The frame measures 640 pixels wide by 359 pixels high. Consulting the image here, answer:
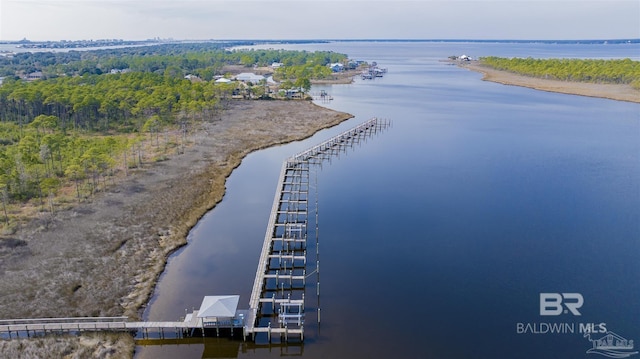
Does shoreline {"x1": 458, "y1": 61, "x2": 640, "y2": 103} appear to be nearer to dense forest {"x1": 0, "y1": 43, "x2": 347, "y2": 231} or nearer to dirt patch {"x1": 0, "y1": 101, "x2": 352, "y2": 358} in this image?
dense forest {"x1": 0, "y1": 43, "x2": 347, "y2": 231}

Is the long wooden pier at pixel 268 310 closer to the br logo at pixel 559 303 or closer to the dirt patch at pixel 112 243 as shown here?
the dirt patch at pixel 112 243

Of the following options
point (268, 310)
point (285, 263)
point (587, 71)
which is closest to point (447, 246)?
point (285, 263)

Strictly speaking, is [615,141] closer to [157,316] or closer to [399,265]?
[399,265]

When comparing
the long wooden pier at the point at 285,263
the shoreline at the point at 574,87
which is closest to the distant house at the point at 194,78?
the long wooden pier at the point at 285,263

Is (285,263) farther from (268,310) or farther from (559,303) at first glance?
(559,303)

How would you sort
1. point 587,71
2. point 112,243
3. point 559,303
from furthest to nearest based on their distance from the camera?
point 587,71
point 112,243
point 559,303

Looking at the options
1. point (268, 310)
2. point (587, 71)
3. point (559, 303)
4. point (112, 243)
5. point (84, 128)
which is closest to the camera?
point (559, 303)
